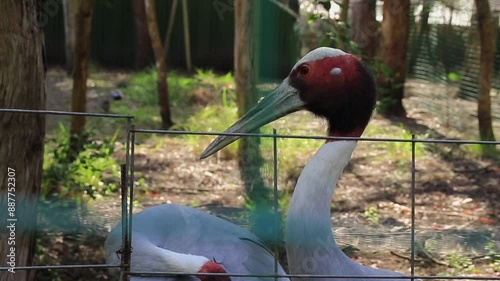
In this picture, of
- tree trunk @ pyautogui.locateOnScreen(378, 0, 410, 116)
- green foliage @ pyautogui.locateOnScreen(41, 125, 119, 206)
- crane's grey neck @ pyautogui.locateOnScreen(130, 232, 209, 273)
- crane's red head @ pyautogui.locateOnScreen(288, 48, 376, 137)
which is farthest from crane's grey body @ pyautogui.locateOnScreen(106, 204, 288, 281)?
tree trunk @ pyautogui.locateOnScreen(378, 0, 410, 116)

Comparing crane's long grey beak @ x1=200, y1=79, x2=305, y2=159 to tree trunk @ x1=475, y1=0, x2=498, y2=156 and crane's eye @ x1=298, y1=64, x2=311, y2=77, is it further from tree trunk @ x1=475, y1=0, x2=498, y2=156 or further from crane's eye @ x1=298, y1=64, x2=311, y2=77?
tree trunk @ x1=475, y1=0, x2=498, y2=156

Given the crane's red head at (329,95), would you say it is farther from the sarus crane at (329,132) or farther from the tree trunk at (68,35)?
the tree trunk at (68,35)

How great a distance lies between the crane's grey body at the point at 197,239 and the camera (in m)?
2.70

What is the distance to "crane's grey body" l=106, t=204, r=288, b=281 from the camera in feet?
8.86

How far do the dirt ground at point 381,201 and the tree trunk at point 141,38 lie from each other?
10.3 feet

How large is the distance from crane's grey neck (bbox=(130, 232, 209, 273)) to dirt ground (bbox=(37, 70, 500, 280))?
29cm

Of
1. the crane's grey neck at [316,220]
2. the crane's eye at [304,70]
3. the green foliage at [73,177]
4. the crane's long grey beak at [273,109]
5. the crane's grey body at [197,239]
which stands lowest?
the green foliage at [73,177]

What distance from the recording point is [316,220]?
236 cm

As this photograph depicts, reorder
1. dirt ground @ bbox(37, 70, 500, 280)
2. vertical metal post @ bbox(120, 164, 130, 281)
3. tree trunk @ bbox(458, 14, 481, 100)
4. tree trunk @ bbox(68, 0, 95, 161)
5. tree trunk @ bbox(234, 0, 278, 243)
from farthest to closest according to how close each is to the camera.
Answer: tree trunk @ bbox(458, 14, 481, 100)
tree trunk @ bbox(68, 0, 95, 161)
tree trunk @ bbox(234, 0, 278, 243)
dirt ground @ bbox(37, 70, 500, 280)
vertical metal post @ bbox(120, 164, 130, 281)

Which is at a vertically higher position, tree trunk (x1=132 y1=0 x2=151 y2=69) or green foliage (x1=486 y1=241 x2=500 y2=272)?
tree trunk (x1=132 y1=0 x2=151 y2=69)

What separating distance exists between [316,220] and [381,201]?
291cm

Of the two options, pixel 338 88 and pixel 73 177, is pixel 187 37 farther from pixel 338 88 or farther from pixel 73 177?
pixel 338 88

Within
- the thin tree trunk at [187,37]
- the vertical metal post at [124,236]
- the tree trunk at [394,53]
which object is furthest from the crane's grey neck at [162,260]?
the thin tree trunk at [187,37]

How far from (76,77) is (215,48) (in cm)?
531
